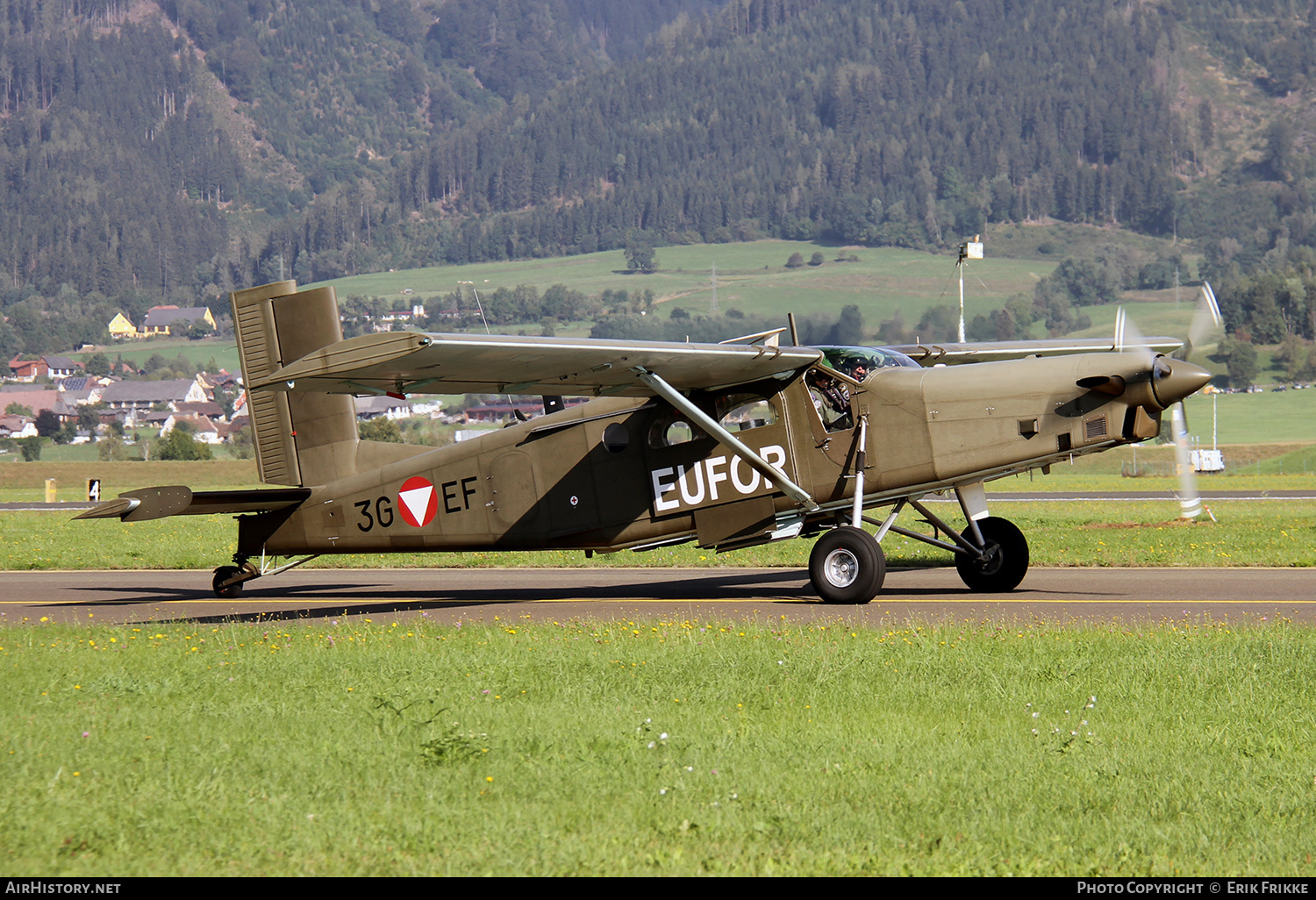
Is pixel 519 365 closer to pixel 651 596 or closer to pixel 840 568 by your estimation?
pixel 840 568

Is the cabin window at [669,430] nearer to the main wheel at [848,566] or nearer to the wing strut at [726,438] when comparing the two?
the wing strut at [726,438]

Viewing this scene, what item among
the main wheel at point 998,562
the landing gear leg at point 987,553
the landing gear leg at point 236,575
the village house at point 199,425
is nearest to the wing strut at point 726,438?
the landing gear leg at point 987,553

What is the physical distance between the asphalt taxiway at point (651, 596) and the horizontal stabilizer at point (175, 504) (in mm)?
1293

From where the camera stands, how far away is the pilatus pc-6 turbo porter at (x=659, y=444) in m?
13.2

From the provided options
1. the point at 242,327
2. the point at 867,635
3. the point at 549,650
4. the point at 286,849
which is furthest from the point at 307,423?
the point at 286,849

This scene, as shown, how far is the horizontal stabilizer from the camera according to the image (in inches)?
514

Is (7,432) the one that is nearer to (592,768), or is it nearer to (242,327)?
(242,327)

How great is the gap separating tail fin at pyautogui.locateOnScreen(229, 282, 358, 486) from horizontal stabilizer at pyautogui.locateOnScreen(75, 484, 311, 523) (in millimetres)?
858

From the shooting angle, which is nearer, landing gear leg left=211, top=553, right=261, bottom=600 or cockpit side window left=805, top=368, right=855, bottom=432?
cockpit side window left=805, top=368, right=855, bottom=432

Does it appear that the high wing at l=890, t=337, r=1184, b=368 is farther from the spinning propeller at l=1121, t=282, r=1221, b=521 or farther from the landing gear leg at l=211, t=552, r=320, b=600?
the landing gear leg at l=211, t=552, r=320, b=600

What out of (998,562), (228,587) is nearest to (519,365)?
(228,587)

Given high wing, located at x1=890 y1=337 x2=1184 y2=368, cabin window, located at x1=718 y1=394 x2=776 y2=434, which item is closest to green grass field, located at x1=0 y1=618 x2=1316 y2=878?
cabin window, located at x1=718 y1=394 x2=776 y2=434

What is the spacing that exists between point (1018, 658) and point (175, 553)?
1814cm
